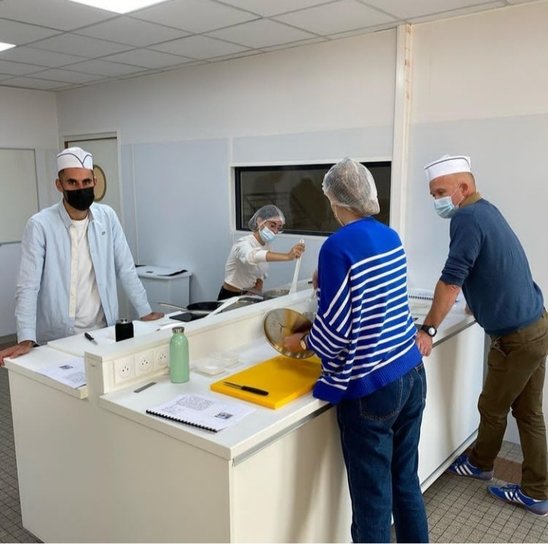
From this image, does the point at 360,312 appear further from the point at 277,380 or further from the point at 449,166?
the point at 449,166

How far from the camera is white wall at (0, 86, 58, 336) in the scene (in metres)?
5.19

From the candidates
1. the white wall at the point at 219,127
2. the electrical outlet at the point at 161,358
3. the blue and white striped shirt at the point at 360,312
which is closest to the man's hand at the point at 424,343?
the blue and white striped shirt at the point at 360,312

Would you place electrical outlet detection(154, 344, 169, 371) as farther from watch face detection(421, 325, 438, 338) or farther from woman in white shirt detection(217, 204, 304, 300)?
woman in white shirt detection(217, 204, 304, 300)

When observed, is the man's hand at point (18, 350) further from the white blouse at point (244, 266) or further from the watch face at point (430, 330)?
the watch face at point (430, 330)

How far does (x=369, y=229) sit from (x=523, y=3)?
78.1 inches

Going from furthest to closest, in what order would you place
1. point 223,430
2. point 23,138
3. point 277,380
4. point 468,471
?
point 23,138 < point 468,471 < point 277,380 < point 223,430

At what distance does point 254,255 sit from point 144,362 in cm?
149

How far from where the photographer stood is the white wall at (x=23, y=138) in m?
5.19

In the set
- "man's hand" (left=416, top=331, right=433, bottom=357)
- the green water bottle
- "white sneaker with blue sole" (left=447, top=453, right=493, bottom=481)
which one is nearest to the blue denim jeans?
"man's hand" (left=416, top=331, right=433, bottom=357)

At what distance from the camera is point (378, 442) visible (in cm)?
170

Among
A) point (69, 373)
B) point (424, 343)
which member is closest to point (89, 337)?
point (69, 373)

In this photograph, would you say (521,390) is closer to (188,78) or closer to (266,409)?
(266,409)

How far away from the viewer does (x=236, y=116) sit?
4.13 meters

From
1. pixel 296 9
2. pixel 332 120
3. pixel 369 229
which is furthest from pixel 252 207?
pixel 369 229
